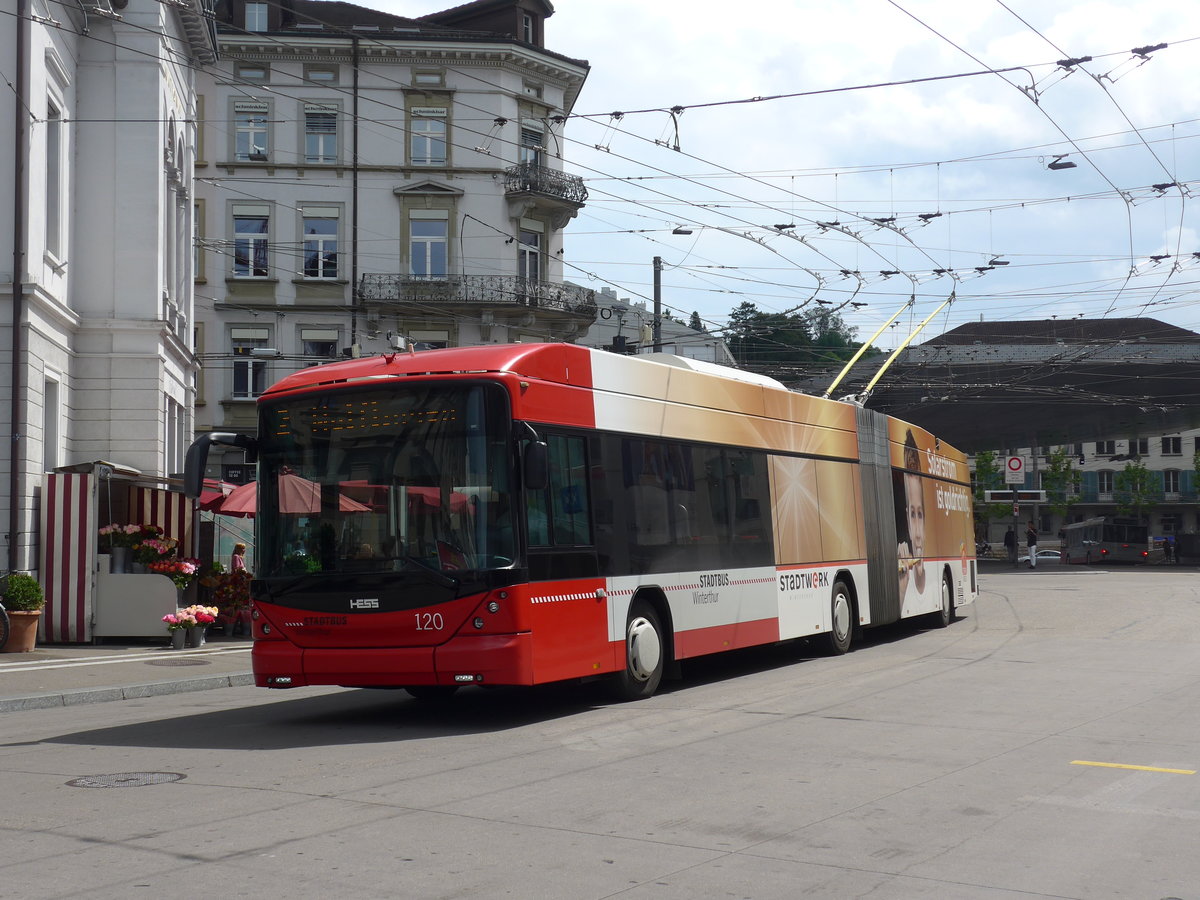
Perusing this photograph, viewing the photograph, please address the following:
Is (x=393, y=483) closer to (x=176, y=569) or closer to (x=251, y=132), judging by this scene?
(x=176, y=569)

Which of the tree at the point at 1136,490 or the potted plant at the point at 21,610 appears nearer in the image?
the potted plant at the point at 21,610

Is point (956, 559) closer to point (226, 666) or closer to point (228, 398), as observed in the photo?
point (226, 666)

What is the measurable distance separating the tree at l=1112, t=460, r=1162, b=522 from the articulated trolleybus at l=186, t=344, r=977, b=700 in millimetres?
92181

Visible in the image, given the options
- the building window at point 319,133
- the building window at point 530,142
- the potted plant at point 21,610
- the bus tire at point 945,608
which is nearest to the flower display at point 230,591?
the potted plant at point 21,610

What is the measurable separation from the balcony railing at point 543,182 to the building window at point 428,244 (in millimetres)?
2335

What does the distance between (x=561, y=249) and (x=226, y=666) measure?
2845cm

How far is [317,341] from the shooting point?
42562 mm

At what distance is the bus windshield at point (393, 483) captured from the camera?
34.8 feet

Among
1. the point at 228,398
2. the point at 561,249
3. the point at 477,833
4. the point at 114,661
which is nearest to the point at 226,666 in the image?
the point at 114,661

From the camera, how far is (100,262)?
24.0 metres

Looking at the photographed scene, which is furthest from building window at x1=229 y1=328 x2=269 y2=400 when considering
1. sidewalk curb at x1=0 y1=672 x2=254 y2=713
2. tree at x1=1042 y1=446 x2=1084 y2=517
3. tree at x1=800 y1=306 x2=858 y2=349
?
tree at x1=1042 y1=446 x2=1084 y2=517

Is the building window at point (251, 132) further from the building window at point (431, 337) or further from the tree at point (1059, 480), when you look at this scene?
the tree at point (1059, 480)

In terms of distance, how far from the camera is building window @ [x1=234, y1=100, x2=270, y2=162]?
4241 centimetres

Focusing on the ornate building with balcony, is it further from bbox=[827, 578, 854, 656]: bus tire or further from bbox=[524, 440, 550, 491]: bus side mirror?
bbox=[524, 440, 550, 491]: bus side mirror
